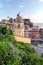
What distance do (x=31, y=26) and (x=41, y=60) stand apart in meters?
10.4

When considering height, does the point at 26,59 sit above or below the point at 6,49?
Answer: below

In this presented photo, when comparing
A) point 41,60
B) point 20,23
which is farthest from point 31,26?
point 41,60

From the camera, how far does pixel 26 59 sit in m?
3.89

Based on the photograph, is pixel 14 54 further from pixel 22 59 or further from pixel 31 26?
pixel 31 26

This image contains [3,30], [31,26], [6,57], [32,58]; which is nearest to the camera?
[6,57]

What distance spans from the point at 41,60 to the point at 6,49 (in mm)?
1047

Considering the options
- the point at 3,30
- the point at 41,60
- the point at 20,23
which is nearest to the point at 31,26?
the point at 20,23

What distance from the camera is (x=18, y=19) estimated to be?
435 inches

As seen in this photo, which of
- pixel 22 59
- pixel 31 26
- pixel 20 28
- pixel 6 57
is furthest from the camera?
pixel 31 26

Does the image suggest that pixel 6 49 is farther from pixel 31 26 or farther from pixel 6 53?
pixel 31 26

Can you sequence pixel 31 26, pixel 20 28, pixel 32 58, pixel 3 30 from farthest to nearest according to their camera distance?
pixel 31 26 → pixel 20 28 → pixel 3 30 → pixel 32 58

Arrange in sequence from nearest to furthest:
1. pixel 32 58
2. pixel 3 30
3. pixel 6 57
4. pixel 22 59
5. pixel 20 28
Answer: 1. pixel 6 57
2. pixel 22 59
3. pixel 32 58
4. pixel 3 30
5. pixel 20 28

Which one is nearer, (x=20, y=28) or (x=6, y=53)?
(x=6, y=53)

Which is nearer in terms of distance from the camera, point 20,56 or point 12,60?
point 12,60
